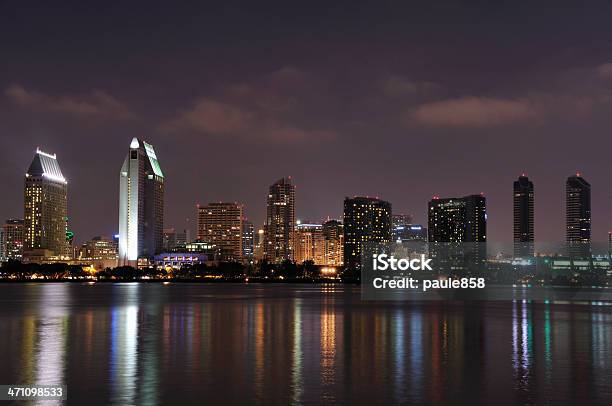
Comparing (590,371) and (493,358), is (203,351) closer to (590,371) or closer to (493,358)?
(493,358)

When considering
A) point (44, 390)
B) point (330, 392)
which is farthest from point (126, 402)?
point (330, 392)

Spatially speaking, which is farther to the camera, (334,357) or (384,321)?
(384,321)

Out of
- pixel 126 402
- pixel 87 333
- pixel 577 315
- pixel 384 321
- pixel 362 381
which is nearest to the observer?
pixel 126 402

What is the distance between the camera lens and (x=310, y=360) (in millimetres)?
41000

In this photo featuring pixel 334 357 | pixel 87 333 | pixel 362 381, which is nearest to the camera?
pixel 362 381

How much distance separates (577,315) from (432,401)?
187 ft

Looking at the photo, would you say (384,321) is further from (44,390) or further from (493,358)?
(44,390)

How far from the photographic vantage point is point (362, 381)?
112 feet

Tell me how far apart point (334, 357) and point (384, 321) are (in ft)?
93.1

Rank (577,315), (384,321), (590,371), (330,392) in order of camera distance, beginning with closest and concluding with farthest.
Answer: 1. (330,392)
2. (590,371)
3. (384,321)
4. (577,315)

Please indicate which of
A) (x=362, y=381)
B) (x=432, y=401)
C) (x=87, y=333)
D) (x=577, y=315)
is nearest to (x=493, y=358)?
(x=362, y=381)

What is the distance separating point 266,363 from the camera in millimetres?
39500

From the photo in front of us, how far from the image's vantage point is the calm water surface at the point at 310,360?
31109mm

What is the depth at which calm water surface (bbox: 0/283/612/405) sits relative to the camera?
31.1 metres
